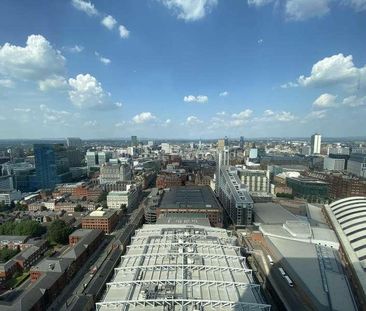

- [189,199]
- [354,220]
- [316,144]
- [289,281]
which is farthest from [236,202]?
[316,144]

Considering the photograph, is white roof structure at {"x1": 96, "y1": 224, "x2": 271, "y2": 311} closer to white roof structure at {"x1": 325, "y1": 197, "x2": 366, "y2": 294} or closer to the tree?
white roof structure at {"x1": 325, "y1": 197, "x2": 366, "y2": 294}

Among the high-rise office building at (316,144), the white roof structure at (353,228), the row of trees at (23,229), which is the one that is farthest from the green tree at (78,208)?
the high-rise office building at (316,144)

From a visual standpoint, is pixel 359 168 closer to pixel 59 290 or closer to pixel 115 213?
pixel 115 213

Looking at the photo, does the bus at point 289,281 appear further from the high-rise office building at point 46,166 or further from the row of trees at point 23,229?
the high-rise office building at point 46,166

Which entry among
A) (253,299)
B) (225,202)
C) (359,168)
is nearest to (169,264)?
(253,299)

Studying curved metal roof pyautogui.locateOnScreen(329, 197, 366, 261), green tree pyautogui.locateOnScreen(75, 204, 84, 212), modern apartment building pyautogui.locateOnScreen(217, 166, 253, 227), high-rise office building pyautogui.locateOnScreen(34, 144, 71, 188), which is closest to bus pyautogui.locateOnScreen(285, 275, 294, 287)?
curved metal roof pyautogui.locateOnScreen(329, 197, 366, 261)

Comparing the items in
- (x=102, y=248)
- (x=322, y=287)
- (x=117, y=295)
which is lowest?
(x=102, y=248)
